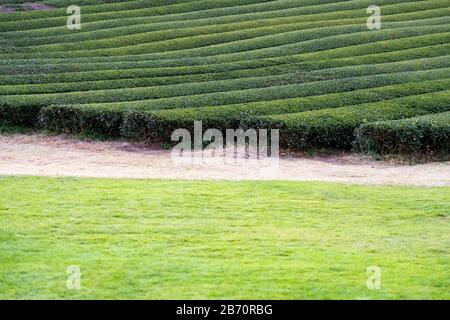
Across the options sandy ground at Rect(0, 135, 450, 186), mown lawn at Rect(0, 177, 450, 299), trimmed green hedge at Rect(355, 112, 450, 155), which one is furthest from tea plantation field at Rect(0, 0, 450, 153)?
mown lawn at Rect(0, 177, 450, 299)

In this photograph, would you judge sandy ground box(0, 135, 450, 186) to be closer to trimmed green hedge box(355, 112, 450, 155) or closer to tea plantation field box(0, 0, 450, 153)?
trimmed green hedge box(355, 112, 450, 155)

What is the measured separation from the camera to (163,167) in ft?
67.6

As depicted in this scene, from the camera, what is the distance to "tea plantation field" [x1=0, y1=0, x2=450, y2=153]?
23531 millimetres

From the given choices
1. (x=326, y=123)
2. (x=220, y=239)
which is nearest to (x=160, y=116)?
(x=326, y=123)

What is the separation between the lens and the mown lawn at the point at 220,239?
1093 cm

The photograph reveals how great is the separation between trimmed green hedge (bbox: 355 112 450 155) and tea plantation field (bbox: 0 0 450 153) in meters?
0.03

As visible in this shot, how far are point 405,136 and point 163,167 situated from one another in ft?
20.9

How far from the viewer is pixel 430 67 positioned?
31688 millimetres

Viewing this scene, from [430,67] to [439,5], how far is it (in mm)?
13974

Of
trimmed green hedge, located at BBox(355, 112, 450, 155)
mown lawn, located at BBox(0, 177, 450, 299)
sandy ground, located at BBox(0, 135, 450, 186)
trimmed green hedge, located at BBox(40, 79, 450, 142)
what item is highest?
trimmed green hedge, located at BBox(40, 79, 450, 142)

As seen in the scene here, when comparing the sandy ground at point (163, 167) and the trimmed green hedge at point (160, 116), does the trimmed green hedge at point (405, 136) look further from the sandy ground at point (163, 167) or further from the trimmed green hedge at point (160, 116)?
the trimmed green hedge at point (160, 116)

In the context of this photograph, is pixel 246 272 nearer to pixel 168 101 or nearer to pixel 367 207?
pixel 367 207

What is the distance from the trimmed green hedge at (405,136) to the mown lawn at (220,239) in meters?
4.22

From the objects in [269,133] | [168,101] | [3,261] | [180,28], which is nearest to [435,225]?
[3,261]
